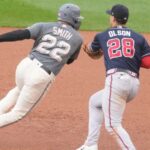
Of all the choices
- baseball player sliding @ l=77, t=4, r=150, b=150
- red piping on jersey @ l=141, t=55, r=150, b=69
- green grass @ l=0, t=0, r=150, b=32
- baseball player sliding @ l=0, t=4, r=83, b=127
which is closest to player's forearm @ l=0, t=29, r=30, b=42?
baseball player sliding @ l=0, t=4, r=83, b=127

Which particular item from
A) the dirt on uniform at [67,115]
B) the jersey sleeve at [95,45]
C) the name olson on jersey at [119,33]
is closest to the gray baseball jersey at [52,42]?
the jersey sleeve at [95,45]

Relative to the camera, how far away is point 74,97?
407 inches

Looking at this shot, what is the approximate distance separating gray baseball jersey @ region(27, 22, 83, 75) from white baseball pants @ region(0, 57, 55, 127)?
107 millimetres

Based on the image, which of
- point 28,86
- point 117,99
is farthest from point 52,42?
point 117,99

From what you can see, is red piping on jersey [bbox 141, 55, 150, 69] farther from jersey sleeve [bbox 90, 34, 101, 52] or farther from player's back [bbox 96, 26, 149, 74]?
jersey sleeve [bbox 90, 34, 101, 52]

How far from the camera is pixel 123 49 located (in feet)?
23.0

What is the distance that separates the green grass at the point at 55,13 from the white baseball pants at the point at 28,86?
906 centimetres

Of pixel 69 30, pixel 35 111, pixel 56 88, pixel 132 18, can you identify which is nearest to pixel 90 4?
pixel 132 18

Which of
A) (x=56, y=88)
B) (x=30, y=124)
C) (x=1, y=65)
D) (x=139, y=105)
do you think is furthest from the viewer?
(x=1, y=65)

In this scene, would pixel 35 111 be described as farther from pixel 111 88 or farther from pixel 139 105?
pixel 111 88

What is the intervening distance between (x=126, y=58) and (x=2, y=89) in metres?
3.94

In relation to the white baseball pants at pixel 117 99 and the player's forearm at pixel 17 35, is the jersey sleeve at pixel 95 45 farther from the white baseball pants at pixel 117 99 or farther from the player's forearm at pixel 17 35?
the player's forearm at pixel 17 35

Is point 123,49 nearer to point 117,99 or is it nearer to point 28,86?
point 117,99

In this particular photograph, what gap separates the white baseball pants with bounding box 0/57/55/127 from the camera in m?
7.32
